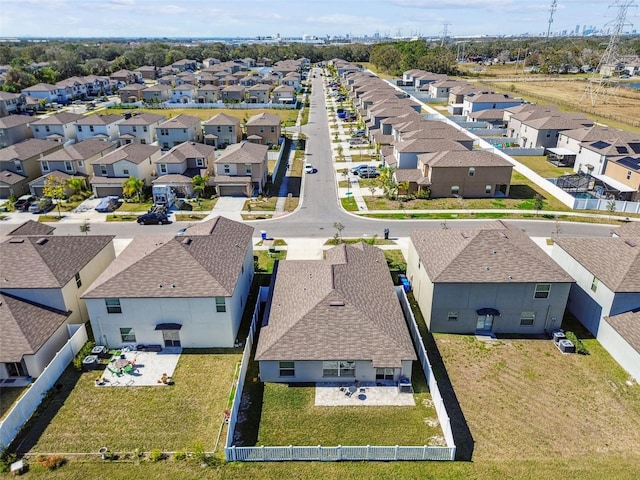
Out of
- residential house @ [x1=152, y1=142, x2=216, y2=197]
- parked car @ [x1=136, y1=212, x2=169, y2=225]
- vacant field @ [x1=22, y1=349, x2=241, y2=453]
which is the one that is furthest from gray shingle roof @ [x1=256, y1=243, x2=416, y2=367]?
residential house @ [x1=152, y1=142, x2=216, y2=197]

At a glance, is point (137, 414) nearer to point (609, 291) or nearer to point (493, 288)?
point (493, 288)

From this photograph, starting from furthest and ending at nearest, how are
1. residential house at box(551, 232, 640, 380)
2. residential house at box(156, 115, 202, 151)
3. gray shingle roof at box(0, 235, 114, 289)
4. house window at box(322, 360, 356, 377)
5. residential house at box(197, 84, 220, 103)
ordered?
residential house at box(197, 84, 220, 103), residential house at box(156, 115, 202, 151), gray shingle roof at box(0, 235, 114, 289), residential house at box(551, 232, 640, 380), house window at box(322, 360, 356, 377)

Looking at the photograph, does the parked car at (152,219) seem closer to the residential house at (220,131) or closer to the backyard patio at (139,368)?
the backyard patio at (139,368)

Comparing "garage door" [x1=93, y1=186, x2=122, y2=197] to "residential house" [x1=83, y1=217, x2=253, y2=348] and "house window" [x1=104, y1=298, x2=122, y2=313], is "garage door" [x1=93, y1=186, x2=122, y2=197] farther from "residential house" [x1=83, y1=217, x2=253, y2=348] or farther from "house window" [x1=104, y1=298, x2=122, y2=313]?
"house window" [x1=104, y1=298, x2=122, y2=313]

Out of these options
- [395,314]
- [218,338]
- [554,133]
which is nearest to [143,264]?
[218,338]

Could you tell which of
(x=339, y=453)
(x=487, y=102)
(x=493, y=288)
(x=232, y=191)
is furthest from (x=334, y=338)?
(x=487, y=102)

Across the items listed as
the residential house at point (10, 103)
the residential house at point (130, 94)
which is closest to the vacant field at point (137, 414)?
the residential house at point (10, 103)

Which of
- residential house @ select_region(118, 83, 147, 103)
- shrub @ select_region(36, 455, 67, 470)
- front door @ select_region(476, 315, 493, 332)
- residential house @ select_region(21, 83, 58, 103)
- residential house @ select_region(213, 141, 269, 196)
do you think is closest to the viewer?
shrub @ select_region(36, 455, 67, 470)
